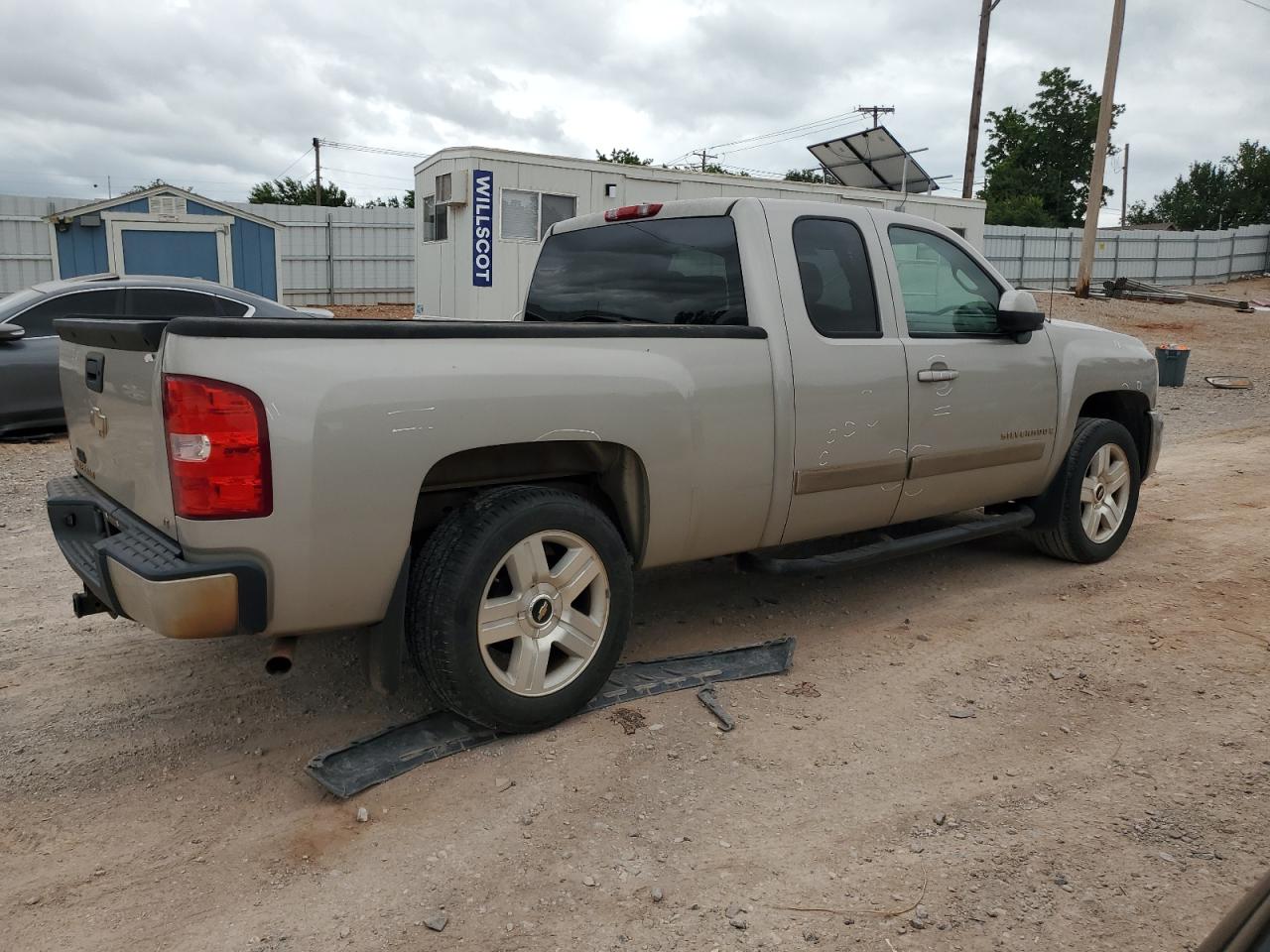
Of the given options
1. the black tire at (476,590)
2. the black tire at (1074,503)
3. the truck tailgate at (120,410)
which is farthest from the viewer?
the black tire at (1074,503)

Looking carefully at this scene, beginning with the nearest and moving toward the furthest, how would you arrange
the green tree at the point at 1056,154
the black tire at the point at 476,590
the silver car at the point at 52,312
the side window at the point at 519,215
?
the black tire at the point at 476,590
the silver car at the point at 52,312
the side window at the point at 519,215
the green tree at the point at 1056,154

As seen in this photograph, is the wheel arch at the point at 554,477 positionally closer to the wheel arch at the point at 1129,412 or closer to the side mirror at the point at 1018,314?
the side mirror at the point at 1018,314

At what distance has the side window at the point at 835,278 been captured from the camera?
13.8ft

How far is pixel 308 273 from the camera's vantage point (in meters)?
22.6

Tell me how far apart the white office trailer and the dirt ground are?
10508mm

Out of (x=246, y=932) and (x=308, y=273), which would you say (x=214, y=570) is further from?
(x=308, y=273)

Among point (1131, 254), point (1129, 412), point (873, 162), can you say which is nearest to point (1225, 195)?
point (1131, 254)

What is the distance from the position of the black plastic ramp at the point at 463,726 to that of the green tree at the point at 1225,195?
180ft

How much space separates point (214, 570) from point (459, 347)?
977mm

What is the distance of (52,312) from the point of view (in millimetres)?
9008

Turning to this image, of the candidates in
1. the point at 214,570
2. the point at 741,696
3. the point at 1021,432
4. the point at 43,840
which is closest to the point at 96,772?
the point at 43,840

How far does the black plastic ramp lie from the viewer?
320 centimetres

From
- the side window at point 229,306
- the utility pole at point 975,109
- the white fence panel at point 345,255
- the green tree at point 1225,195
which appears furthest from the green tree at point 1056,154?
the side window at point 229,306

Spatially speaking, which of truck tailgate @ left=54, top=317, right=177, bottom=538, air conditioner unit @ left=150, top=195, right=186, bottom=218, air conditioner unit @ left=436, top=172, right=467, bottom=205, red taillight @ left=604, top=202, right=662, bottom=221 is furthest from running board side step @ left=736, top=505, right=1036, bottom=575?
air conditioner unit @ left=150, top=195, right=186, bottom=218
